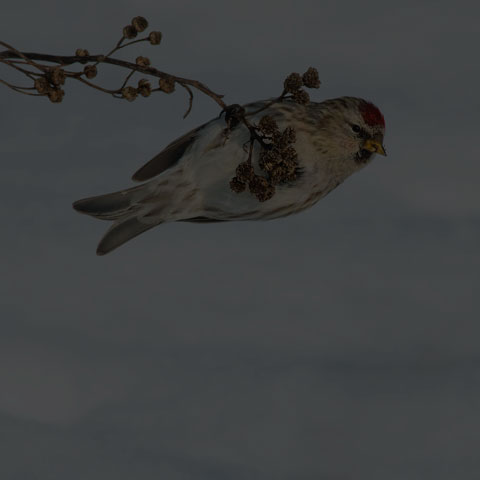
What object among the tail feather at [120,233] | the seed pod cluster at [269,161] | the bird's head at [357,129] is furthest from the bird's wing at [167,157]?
the seed pod cluster at [269,161]

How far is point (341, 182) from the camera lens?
345cm

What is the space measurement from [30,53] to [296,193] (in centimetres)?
137

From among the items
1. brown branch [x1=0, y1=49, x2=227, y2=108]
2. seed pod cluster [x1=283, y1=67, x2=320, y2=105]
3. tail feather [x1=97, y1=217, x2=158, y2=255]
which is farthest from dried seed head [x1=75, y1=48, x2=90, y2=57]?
tail feather [x1=97, y1=217, x2=158, y2=255]

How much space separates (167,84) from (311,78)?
518 mm

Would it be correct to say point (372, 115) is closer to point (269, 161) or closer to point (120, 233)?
point (269, 161)

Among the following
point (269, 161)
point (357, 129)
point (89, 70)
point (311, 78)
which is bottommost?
point (269, 161)

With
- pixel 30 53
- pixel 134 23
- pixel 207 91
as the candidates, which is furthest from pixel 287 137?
pixel 30 53

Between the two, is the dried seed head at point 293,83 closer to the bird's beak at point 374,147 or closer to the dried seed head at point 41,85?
the dried seed head at point 41,85

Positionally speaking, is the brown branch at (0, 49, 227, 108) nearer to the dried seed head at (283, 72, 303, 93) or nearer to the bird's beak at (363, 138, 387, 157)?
the dried seed head at (283, 72, 303, 93)

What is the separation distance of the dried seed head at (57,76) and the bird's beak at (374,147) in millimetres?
1607

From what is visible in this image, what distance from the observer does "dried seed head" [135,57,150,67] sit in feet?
7.22

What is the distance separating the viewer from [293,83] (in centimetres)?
244

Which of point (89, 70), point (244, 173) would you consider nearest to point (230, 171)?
point (244, 173)

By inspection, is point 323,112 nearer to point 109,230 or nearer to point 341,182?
point 341,182
